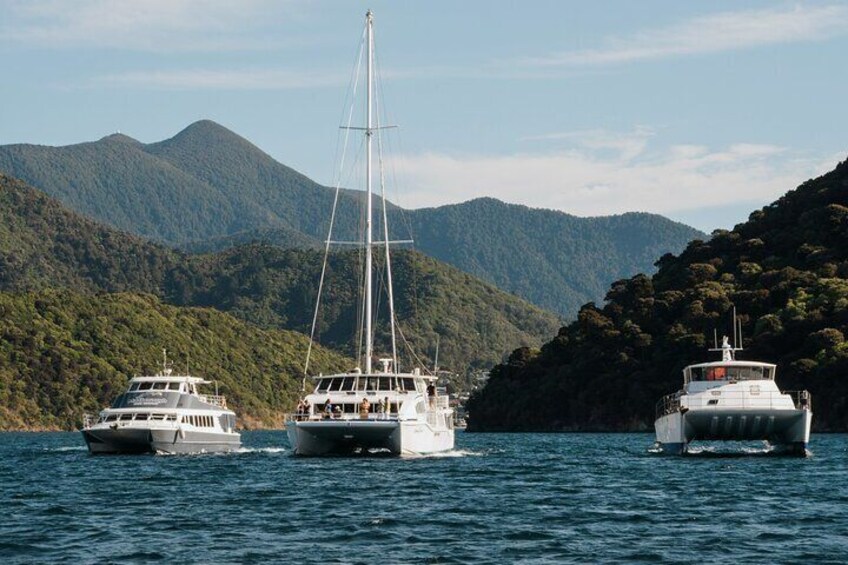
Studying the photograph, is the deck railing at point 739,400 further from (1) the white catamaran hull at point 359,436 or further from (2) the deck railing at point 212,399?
(2) the deck railing at point 212,399

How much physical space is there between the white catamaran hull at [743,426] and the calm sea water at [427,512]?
65.3 inches

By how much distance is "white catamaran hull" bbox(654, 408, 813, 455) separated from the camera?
7081cm

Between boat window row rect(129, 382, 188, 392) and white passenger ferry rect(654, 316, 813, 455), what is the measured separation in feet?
95.9

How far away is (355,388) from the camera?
7212 cm

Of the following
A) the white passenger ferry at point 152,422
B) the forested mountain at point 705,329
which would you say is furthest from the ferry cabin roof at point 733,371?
the forested mountain at point 705,329

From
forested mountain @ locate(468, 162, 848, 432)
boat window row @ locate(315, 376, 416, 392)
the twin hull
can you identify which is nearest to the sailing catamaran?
boat window row @ locate(315, 376, 416, 392)

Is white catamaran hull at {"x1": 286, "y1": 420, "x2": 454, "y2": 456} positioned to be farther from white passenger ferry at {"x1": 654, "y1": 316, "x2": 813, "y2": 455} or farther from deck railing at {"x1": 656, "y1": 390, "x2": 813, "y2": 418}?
deck railing at {"x1": 656, "y1": 390, "x2": 813, "y2": 418}

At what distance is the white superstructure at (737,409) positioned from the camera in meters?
70.9

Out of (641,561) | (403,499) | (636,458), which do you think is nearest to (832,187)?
(636,458)

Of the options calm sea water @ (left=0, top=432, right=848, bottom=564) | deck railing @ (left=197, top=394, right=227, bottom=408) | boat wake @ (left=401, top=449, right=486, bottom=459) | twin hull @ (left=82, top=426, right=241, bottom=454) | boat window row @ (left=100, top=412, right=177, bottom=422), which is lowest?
calm sea water @ (left=0, top=432, right=848, bottom=564)

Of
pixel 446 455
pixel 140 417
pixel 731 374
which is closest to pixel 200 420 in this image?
pixel 140 417

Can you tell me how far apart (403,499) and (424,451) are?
82.9 ft

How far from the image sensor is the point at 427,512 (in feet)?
147

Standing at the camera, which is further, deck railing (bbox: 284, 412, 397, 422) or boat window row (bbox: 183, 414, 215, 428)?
boat window row (bbox: 183, 414, 215, 428)
